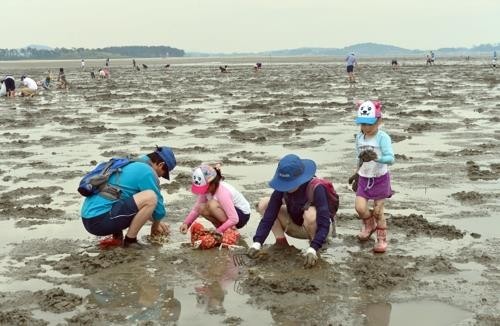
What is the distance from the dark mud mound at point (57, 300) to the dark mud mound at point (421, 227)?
3.55 meters

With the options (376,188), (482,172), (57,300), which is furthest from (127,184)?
(482,172)

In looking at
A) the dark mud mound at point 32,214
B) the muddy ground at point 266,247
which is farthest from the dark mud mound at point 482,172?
the dark mud mound at point 32,214

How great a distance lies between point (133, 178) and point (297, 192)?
166 cm

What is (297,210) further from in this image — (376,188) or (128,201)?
(128,201)

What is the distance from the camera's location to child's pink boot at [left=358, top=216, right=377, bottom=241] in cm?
646

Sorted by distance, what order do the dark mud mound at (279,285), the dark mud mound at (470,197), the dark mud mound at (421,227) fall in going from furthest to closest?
the dark mud mound at (470,197), the dark mud mound at (421,227), the dark mud mound at (279,285)

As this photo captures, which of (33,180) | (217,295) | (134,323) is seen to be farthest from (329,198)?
(33,180)

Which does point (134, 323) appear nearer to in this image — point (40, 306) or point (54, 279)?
point (40, 306)

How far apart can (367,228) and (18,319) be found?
358 centimetres

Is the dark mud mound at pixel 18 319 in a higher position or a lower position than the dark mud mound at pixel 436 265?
lower

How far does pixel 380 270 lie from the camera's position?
5.46 m

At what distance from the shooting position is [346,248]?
20.5 ft

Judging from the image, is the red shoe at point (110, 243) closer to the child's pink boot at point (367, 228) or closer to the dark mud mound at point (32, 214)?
the dark mud mound at point (32, 214)

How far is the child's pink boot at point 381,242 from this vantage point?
19.8 feet
